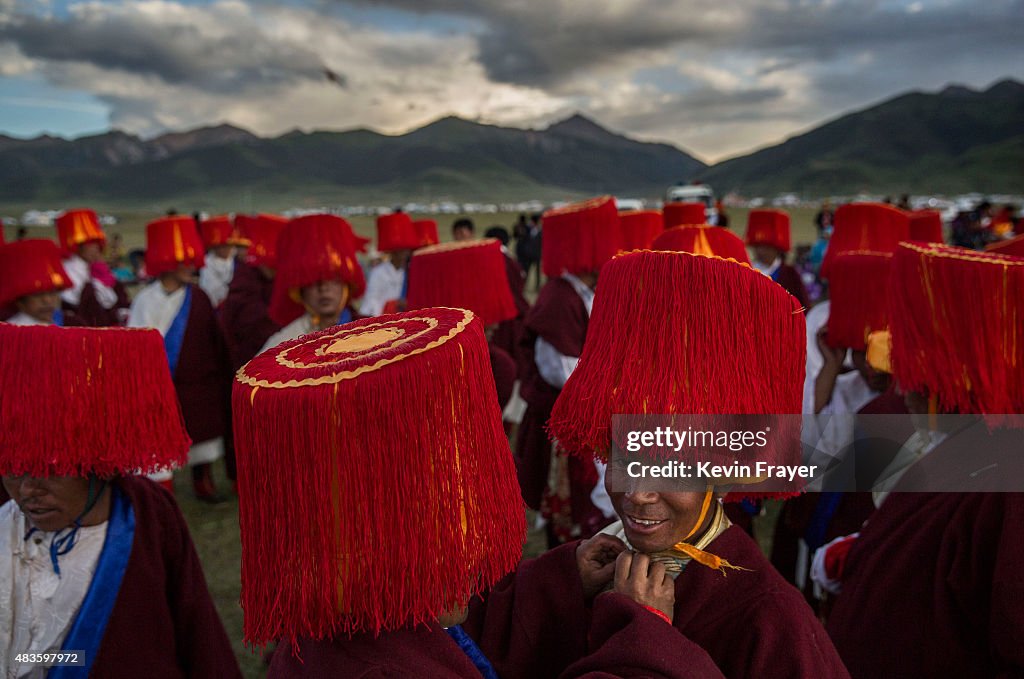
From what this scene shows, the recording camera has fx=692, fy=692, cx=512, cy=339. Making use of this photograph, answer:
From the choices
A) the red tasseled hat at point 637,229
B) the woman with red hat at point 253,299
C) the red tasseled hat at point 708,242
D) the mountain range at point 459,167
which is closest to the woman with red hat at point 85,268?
the woman with red hat at point 253,299

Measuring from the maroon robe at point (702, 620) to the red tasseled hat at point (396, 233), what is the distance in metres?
7.19

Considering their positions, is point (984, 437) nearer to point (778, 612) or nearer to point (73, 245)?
point (778, 612)

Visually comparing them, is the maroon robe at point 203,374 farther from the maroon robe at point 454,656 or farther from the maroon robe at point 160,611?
the maroon robe at point 454,656

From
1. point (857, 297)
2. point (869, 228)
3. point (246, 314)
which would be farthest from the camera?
point (246, 314)

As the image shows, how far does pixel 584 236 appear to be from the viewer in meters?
4.40

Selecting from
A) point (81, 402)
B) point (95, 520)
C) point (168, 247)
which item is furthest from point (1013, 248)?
point (168, 247)

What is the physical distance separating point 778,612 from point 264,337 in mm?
5049

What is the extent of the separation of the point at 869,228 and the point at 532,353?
2.54m

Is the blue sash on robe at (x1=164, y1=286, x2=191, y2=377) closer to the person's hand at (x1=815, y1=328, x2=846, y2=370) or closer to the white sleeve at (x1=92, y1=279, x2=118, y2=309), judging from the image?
the white sleeve at (x1=92, y1=279, x2=118, y2=309)

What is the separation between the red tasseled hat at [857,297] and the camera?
10.9ft

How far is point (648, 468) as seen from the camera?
1628 mm

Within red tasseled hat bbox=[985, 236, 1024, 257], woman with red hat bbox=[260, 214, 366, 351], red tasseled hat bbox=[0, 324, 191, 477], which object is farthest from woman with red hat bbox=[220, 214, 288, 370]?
red tasseled hat bbox=[985, 236, 1024, 257]

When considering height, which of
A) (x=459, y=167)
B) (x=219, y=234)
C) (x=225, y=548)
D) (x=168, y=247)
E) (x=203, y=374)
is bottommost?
(x=225, y=548)

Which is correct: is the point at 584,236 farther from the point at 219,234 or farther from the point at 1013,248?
the point at 219,234
